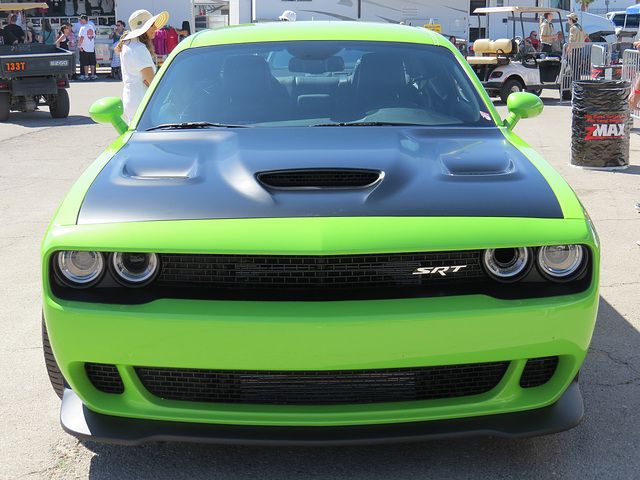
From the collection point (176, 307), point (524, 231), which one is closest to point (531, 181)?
point (524, 231)

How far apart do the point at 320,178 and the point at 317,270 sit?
0.45m

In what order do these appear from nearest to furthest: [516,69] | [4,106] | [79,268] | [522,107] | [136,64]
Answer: [79,268] < [522,107] < [136,64] < [4,106] < [516,69]

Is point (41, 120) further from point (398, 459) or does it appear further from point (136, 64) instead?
point (398, 459)

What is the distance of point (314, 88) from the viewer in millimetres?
3900

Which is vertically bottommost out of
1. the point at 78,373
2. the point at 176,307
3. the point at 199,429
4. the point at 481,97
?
the point at 199,429

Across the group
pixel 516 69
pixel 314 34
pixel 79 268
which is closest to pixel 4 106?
pixel 516 69

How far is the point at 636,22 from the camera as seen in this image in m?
40.5

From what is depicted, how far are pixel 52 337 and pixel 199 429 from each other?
56 cm

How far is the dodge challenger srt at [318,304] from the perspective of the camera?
246 centimetres

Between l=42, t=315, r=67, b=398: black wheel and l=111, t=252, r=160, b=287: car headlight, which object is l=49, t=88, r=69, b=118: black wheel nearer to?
l=42, t=315, r=67, b=398: black wheel

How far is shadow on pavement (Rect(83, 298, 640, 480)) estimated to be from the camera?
2791mm

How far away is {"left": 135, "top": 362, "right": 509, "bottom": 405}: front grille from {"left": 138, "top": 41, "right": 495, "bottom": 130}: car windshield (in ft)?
4.63

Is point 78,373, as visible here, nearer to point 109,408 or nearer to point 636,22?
point 109,408

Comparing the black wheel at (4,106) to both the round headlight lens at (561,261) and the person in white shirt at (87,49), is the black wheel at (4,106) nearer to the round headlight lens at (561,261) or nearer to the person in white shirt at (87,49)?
the person in white shirt at (87,49)
